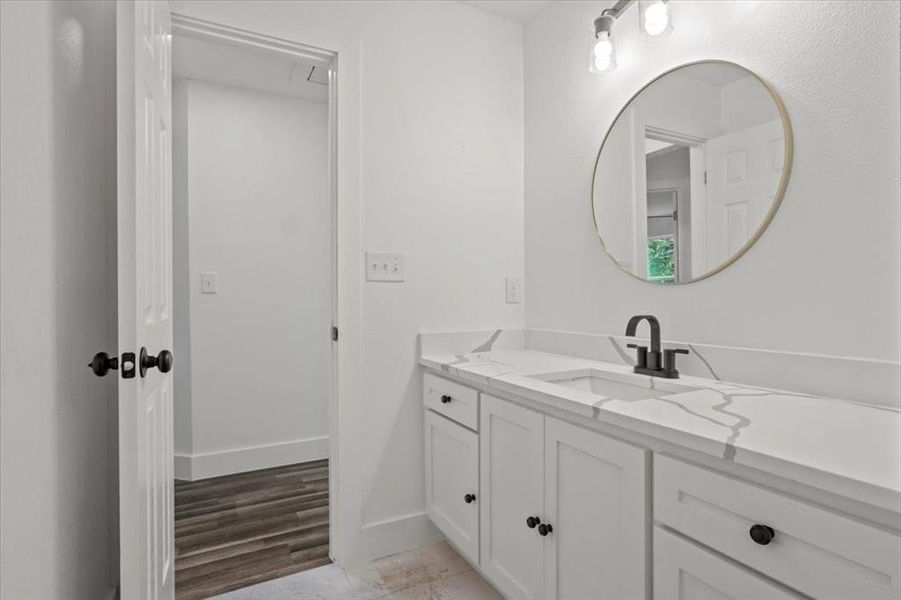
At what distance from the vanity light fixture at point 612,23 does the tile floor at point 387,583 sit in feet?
6.23

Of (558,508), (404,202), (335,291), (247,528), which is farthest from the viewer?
(247,528)

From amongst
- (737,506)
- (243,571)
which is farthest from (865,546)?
(243,571)

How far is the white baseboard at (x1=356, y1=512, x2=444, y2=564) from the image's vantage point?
6.30ft

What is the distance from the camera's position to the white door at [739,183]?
1342mm

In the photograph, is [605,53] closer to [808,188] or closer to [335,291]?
[808,188]

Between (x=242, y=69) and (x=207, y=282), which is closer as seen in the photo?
(x=242, y=69)

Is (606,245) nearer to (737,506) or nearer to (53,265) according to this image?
(737,506)

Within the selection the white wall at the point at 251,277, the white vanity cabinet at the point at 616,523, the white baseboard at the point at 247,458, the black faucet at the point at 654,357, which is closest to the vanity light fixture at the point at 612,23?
the black faucet at the point at 654,357

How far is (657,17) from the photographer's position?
1.50 metres

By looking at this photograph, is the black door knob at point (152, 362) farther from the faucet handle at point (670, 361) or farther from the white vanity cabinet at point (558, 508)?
the faucet handle at point (670, 361)

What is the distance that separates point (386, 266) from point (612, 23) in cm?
119

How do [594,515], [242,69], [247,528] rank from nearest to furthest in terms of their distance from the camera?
[594,515]
[247,528]
[242,69]

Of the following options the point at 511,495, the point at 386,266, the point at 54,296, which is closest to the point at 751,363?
the point at 511,495

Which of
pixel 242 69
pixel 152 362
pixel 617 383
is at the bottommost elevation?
pixel 617 383
